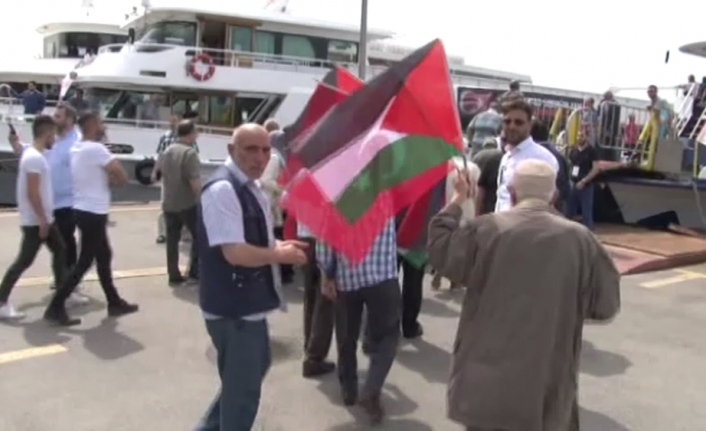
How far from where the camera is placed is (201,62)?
17891mm

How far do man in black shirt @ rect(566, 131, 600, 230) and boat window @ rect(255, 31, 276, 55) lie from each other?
10.9 metres

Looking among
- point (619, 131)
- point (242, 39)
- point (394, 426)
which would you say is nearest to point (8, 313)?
point (394, 426)

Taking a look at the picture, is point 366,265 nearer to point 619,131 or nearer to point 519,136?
point 519,136

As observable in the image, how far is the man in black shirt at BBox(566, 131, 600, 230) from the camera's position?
34.8 ft

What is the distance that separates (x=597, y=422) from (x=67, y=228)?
4641 millimetres

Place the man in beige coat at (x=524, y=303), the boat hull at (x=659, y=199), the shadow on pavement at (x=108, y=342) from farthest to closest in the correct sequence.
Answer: the boat hull at (x=659, y=199)
the shadow on pavement at (x=108, y=342)
the man in beige coat at (x=524, y=303)

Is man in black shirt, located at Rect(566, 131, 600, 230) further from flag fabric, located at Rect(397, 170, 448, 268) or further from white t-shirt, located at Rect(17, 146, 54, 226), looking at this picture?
white t-shirt, located at Rect(17, 146, 54, 226)

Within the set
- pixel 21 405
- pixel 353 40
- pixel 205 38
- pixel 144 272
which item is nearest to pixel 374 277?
pixel 21 405

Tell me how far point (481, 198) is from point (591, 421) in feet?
7.09

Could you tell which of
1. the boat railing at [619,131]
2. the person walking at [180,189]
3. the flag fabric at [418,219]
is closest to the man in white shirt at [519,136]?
the flag fabric at [418,219]

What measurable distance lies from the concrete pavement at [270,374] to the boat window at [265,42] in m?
13.3

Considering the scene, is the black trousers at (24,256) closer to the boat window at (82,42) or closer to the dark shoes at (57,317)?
the dark shoes at (57,317)

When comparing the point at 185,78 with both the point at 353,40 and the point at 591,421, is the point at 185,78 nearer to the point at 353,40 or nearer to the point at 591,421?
the point at 353,40

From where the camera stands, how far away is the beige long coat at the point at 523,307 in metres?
2.92
